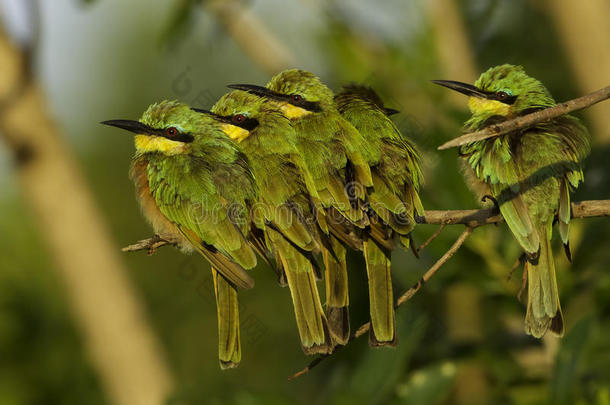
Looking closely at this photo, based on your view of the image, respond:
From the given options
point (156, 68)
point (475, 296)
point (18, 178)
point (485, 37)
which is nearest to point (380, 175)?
point (475, 296)

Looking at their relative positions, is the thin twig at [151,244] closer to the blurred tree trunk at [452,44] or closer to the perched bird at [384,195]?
the perched bird at [384,195]

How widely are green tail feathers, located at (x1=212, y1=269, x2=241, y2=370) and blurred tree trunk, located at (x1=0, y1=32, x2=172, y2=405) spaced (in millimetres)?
3229

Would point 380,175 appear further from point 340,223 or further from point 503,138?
point 503,138

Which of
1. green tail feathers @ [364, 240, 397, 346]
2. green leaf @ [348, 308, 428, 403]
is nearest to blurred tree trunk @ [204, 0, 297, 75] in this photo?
green leaf @ [348, 308, 428, 403]

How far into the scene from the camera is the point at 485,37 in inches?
234

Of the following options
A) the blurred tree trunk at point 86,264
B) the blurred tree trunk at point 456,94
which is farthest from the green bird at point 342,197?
the blurred tree trunk at point 86,264

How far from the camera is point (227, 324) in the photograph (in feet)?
7.01

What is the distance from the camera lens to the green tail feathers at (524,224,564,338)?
2.05 metres

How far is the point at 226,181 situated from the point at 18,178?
352cm

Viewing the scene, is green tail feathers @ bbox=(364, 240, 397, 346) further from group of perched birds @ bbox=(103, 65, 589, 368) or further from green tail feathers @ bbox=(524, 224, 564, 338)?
green tail feathers @ bbox=(524, 224, 564, 338)

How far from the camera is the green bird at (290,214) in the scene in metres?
1.98

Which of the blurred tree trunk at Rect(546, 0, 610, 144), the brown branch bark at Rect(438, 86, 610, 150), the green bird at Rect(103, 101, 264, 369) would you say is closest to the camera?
the brown branch bark at Rect(438, 86, 610, 150)

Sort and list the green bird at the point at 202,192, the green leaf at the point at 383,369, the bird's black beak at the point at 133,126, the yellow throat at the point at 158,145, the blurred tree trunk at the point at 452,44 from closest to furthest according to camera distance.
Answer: the green bird at the point at 202,192 → the bird's black beak at the point at 133,126 → the yellow throat at the point at 158,145 → the green leaf at the point at 383,369 → the blurred tree trunk at the point at 452,44

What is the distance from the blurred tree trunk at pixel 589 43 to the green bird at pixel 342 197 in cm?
269
